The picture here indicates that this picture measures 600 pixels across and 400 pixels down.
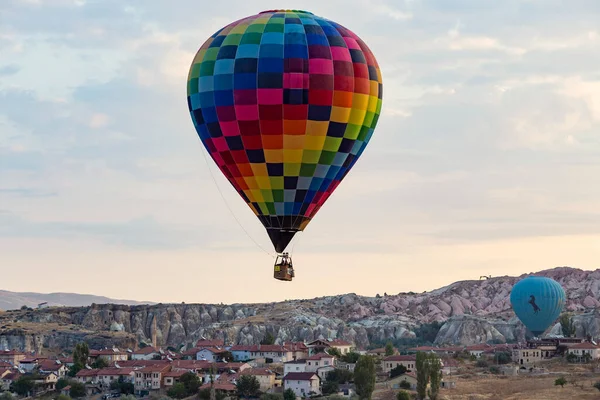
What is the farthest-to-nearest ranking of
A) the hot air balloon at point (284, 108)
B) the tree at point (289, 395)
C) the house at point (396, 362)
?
the house at point (396, 362), the tree at point (289, 395), the hot air balloon at point (284, 108)

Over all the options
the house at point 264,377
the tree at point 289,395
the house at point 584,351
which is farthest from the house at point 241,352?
the house at point 584,351

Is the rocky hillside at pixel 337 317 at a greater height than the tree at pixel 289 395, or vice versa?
the rocky hillside at pixel 337 317

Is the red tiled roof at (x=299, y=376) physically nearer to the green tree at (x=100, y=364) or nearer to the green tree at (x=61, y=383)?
the green tree at (x=61, y=383)

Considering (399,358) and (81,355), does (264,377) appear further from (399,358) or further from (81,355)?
(81,355)

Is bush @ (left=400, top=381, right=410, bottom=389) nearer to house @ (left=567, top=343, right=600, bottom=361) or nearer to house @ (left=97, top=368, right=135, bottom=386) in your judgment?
house @ (left=567, top=343, right=600, bottom=361)

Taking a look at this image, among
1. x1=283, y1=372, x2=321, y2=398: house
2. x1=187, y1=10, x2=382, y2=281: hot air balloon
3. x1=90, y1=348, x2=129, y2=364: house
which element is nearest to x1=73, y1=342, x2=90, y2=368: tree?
x1=90, y1=348, x2=129, y2=364: house

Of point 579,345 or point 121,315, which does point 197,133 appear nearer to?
point 579,345

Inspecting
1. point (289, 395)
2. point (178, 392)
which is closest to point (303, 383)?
point (289, 395)
